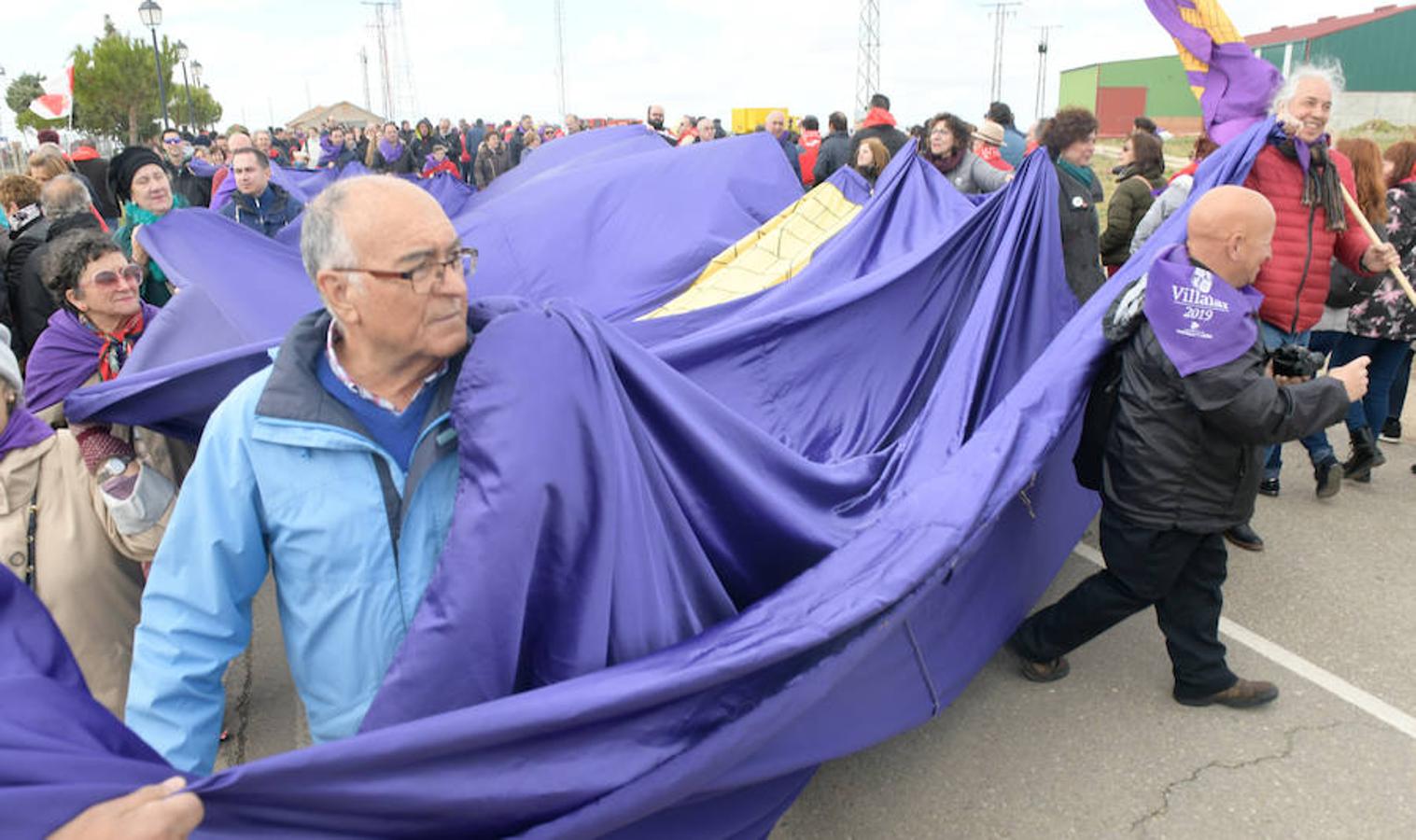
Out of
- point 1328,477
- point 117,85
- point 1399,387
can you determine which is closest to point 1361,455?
point 1328,477

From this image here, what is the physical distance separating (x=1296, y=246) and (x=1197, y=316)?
5.50ft

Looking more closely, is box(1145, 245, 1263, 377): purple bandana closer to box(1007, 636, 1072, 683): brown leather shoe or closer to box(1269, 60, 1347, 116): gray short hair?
box(1007, 636, 1072, 683): brown leather shoe

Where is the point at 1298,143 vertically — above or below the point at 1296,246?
above

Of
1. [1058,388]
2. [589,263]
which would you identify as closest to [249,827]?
[1058,388]

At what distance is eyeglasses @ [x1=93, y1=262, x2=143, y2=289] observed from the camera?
2.89 m

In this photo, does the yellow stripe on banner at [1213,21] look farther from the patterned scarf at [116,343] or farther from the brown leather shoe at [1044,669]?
the patterned scarf at [116,343]

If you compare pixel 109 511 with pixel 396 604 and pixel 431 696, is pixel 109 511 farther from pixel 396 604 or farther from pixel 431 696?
pixel 431 696

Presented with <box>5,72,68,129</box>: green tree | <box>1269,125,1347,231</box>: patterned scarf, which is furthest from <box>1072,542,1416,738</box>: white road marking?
<box>5,72,68,129</box>: green tree

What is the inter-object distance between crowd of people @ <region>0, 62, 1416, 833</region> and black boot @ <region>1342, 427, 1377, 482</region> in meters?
0.01

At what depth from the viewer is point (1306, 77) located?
3.67 metres

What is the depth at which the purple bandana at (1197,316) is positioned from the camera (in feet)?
8.10

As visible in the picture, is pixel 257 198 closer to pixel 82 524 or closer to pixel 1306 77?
pixel 82 524

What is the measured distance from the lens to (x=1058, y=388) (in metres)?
2.74

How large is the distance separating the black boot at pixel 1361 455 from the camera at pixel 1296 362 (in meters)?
2.59
